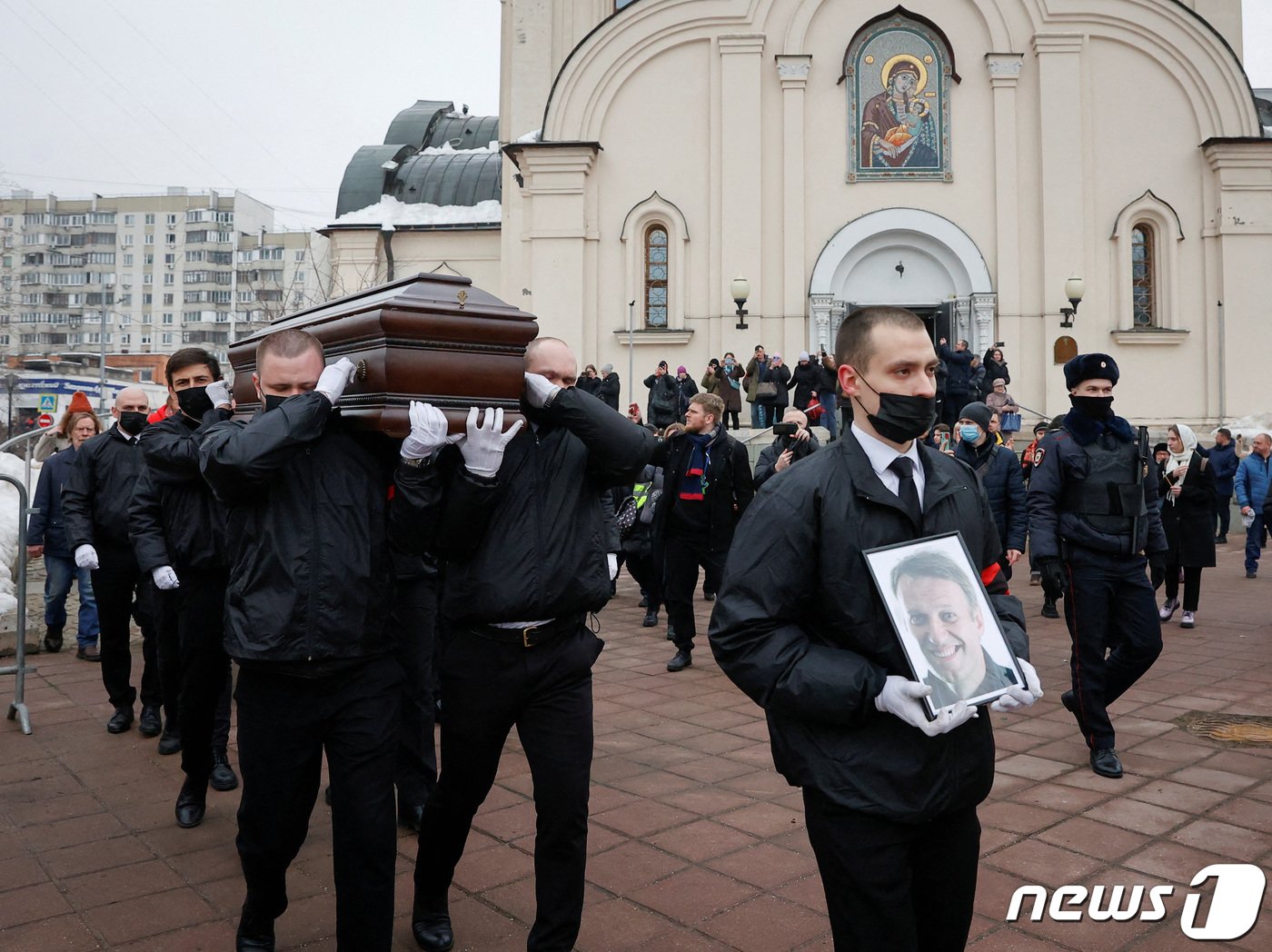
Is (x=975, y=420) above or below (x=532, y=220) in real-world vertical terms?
below

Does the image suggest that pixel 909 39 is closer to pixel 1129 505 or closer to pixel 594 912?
pixel 1129 505

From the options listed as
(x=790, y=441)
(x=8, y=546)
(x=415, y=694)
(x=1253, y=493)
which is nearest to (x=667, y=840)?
(x=415, y=694)

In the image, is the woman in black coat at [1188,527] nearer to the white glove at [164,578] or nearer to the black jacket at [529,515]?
the black jacket at [529,515]

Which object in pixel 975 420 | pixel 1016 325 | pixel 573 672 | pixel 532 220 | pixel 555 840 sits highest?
pixel 532 220

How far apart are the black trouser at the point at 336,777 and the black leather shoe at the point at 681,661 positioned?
4919mm

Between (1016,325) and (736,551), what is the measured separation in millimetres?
23361

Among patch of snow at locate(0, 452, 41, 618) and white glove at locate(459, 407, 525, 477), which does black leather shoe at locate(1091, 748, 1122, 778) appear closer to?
white glove at locate(459, 407, 525, 477)

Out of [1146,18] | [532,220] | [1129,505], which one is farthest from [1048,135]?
[1129,505]

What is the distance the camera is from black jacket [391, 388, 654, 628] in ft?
10.8

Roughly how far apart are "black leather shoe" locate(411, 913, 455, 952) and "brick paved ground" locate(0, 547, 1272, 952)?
66 millimetres

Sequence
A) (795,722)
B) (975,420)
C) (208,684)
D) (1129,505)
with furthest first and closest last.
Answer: (975,420) → (1129,505) → (208,684) → (795,722)

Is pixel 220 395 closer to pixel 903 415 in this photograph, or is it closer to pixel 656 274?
pixel 903 415

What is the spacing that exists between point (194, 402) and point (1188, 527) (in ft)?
31.6

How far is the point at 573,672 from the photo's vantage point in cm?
345
